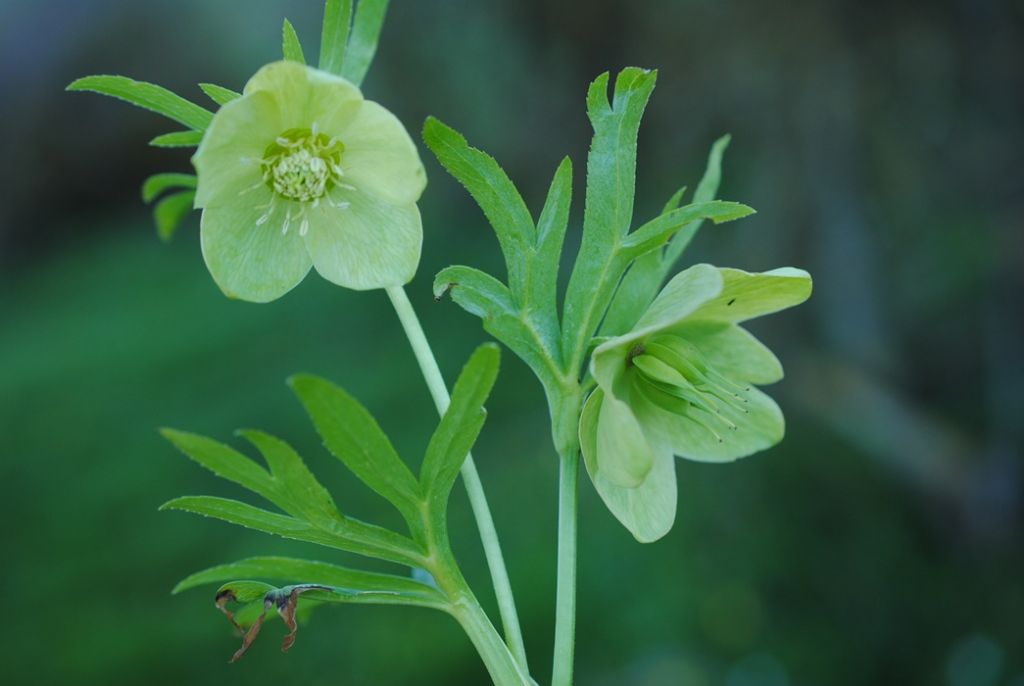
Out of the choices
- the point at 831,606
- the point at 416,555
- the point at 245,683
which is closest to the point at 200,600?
the point at 245,683

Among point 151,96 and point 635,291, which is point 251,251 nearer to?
point 151,96

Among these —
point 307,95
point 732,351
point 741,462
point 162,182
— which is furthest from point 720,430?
point 741,462

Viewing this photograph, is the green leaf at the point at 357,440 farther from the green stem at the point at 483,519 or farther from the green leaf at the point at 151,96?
the green leaf at the point at 151,96

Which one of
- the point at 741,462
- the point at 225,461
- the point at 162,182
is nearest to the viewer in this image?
the point at 225,461

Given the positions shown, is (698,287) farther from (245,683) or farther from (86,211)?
(86,211)

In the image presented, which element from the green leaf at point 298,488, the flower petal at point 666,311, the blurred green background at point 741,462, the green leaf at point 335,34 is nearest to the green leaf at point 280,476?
the green leaf at point 298,488

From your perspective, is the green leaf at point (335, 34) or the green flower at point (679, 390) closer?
the green flower at point (679, 390)
